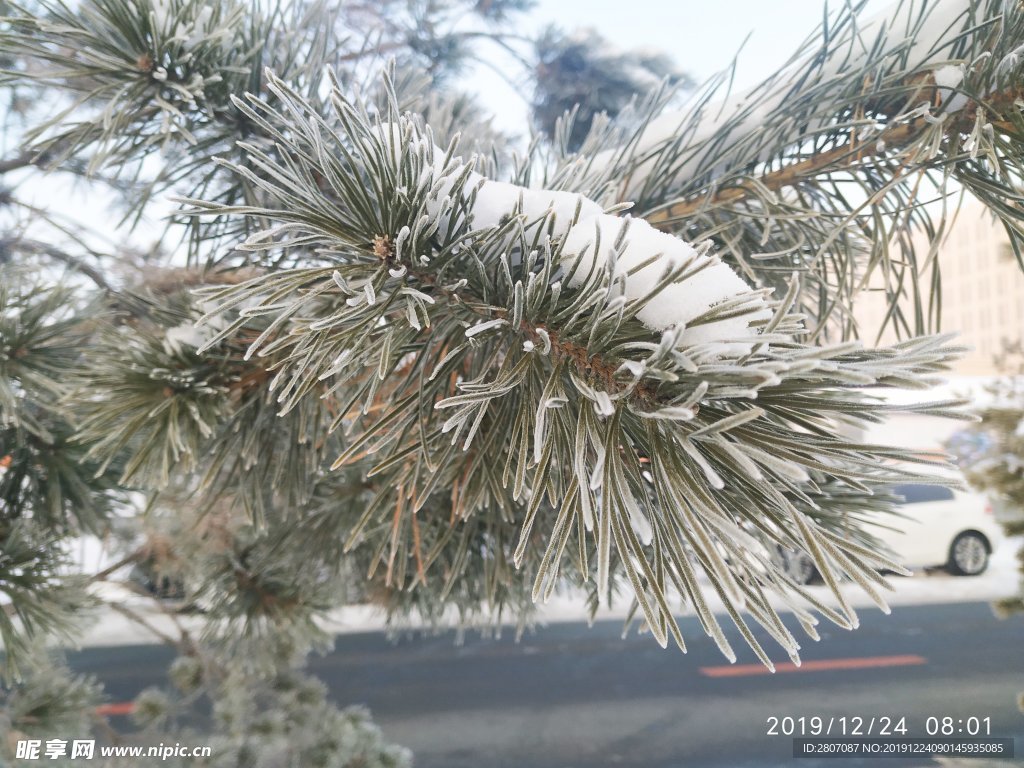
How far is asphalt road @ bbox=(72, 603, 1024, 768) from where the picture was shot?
1986 mm

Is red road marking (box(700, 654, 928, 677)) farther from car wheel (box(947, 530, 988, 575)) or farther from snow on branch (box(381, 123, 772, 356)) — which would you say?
snow on branch (box(381, 123, 772, 356))

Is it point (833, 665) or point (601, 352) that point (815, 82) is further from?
point (833, 665)

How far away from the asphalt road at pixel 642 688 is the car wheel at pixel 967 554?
333 mm

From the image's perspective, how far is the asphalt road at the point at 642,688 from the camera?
6.52ft

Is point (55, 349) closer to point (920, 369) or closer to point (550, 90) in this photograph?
point (920, 369)

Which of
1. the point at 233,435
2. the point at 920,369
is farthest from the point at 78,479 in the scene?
the point at 920,369

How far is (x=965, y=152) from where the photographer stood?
0.33 m

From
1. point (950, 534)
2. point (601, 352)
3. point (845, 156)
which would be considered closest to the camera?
point (601, 352)

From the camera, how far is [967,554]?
10.3ft

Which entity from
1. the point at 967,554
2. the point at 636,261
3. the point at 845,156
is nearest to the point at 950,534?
the point at 967,554

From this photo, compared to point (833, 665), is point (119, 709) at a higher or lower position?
lower

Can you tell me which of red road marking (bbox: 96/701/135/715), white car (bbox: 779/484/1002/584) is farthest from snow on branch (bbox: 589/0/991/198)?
white car (bbox: 779/484/1002/584)

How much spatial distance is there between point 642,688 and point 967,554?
1.99 meters

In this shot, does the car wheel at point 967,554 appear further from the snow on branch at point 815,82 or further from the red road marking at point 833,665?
the snow on branch at point 815,82
